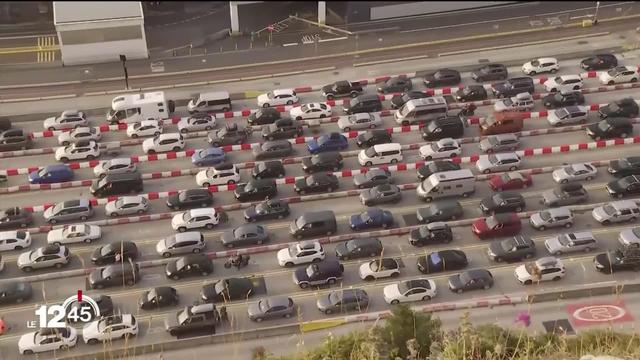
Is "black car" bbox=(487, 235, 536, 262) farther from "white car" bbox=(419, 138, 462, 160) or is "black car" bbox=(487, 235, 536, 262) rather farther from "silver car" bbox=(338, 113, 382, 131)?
"silver car" bbox=(338, 113, 382, 131)

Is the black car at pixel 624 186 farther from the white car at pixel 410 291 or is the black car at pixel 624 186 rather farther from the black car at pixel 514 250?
the white car at pixel 410 291

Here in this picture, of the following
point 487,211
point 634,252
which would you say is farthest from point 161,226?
point 634,252

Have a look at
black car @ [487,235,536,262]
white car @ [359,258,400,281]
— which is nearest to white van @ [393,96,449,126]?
black car @ [487,235,536,262]

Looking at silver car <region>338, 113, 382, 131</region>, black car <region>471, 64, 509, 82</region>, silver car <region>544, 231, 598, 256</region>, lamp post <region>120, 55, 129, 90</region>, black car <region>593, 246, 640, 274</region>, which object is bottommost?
black car <region>593, 246, 640, 274</region>

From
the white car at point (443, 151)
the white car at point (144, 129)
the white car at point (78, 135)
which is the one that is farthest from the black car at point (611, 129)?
the white car at point (78, 135)

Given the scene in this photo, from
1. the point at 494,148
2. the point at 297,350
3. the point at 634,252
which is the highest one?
the point at 494,148

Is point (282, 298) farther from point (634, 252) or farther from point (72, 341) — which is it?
point (634, 252)

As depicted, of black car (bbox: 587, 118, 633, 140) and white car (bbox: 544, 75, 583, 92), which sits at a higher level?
white car (bbox: 544, 75, 583, 92)
